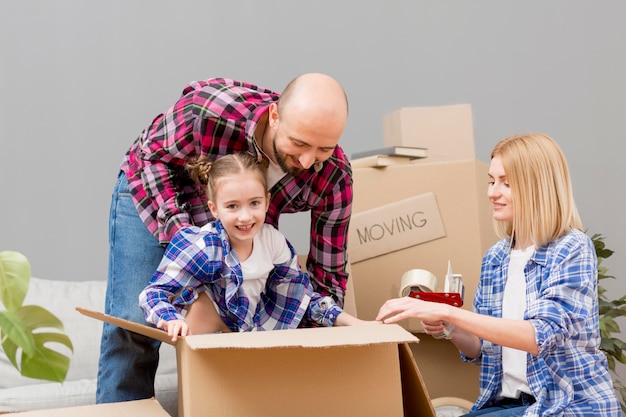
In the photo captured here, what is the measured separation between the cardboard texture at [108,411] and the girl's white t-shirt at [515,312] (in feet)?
2.16

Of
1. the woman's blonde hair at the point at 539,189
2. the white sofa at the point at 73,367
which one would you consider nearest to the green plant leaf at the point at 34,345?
the woman's blonde hair at the point at 539,189

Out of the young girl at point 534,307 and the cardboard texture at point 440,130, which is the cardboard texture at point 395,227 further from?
the young girl at point 534,307

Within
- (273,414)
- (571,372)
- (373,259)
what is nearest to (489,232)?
(373,259)

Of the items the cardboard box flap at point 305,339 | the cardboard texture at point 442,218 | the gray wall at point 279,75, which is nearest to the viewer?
the cardboard box flap at point 305,339

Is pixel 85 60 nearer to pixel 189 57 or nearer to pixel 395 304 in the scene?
pixel 189 57

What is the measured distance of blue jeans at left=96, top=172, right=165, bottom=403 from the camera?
146cm

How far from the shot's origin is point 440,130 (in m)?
2.23

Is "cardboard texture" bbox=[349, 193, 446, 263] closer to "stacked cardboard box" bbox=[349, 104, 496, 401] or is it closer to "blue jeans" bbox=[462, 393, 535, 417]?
"stacked cardboard box" bbox=[349, 104, 496, 401]

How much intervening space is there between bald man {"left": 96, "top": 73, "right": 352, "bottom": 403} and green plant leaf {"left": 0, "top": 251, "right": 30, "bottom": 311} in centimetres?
91

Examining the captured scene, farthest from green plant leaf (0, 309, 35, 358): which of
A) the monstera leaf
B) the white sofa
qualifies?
the white sofa

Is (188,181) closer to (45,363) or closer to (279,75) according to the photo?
(45,363)

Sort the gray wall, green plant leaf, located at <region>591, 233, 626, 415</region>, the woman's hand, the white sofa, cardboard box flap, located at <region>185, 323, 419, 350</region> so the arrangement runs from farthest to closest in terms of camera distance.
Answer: the gray wall, green plant leaf, located at <region>591, 233, 626, 415</region>, the white sofa, the woman's hand, cardboard box flap, located at <region>185, 323, 419, 350</region>

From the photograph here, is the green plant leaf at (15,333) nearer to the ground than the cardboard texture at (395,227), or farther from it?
farther from it

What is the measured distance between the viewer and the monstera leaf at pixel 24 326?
1.52ft
